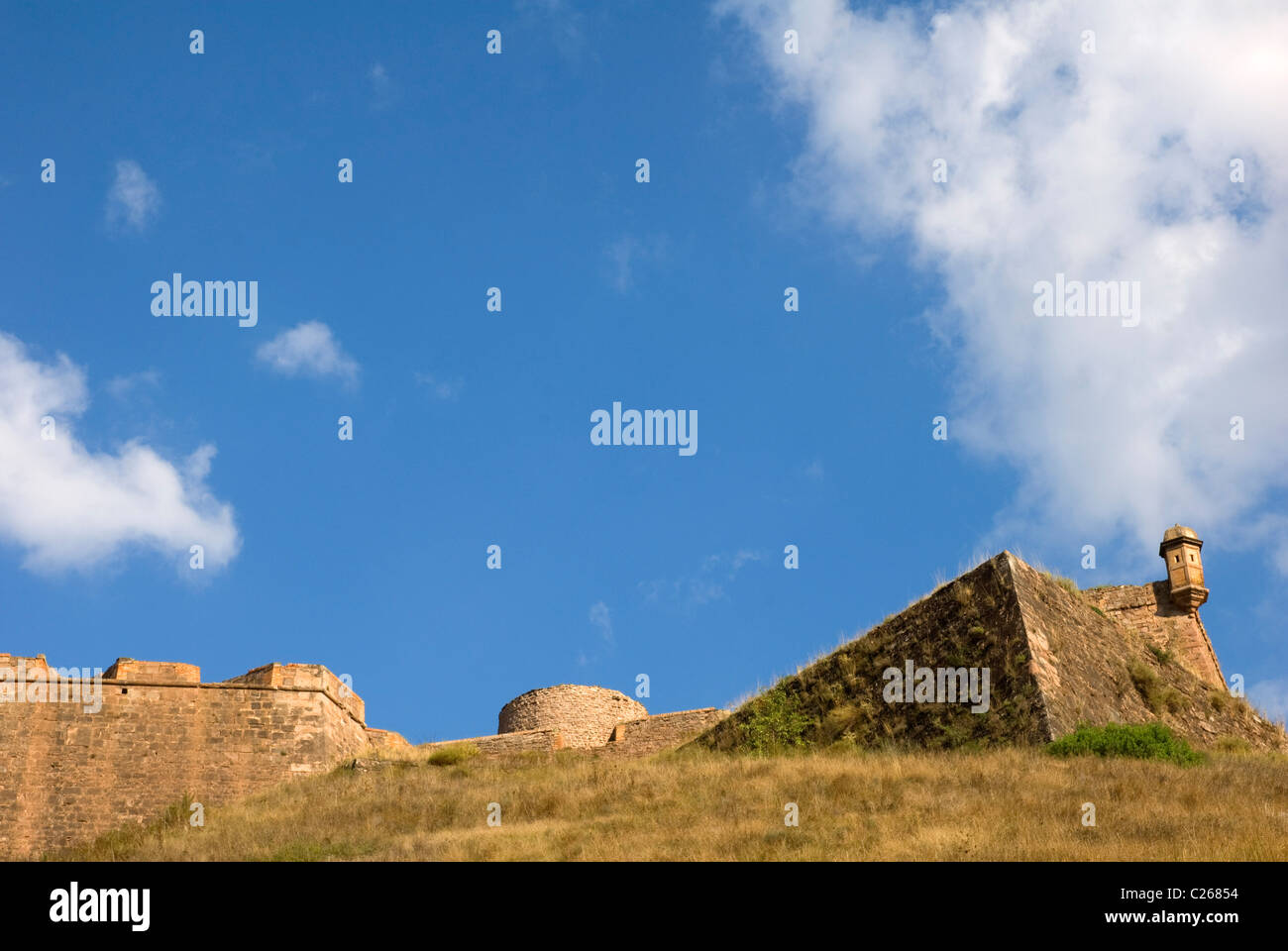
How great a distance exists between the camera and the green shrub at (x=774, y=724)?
24281 mm

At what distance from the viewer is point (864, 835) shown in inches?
595

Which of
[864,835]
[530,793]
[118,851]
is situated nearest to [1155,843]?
[864,835]

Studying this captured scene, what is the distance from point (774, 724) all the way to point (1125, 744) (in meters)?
7.02

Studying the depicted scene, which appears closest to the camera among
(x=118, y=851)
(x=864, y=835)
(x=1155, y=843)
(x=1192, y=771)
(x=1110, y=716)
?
(x=1155, y=843)

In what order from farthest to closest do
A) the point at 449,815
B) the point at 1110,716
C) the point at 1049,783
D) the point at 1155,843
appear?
the point at 1110,716
the point at 449,815
the point at 1049,783
the point at 1155,843

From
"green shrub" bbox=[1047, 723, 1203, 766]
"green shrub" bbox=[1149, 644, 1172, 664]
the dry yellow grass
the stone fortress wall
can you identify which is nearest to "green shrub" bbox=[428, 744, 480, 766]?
the stone fortress wall

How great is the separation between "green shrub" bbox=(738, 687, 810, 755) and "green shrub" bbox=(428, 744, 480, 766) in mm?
6365

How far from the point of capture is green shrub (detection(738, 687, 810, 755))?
79.7 feet

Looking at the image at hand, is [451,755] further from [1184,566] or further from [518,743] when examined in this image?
[1184,566]

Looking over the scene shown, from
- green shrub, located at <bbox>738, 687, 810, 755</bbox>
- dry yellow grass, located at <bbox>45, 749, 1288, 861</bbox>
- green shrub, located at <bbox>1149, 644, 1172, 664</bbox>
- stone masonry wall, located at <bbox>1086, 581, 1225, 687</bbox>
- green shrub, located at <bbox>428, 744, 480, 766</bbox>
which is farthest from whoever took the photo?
stone masonry wall, located at <bbox>1086, 581, 1225, 687</bbox>

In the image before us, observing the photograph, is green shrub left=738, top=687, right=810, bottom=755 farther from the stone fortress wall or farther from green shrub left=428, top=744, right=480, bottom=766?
green shrub left=428, top=744, right=480, bottom=766

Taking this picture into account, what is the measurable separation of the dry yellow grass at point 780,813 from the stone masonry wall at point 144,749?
145 cm
